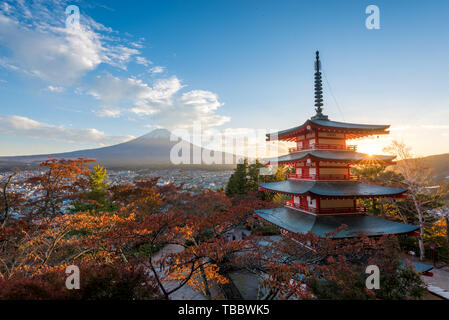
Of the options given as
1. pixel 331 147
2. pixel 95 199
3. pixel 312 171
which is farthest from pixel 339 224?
pixel 95 199

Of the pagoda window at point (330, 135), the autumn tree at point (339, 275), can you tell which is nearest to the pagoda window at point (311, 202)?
the autumn tree at point (339, 275)

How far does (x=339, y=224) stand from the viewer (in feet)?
30.1

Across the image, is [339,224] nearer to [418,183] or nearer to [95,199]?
[418,183]

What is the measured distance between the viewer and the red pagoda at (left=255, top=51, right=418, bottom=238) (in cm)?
902

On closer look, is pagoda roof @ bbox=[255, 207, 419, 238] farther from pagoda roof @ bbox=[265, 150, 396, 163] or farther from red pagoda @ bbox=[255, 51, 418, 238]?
pagoda roof @ bbox=[265, 150, 396, 163]

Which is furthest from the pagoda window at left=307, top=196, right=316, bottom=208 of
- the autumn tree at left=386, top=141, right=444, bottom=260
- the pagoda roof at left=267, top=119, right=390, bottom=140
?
the autumn tree at left=386, top=141, right=444, bottom=260

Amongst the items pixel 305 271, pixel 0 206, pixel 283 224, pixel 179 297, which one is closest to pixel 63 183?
pixel 0 206

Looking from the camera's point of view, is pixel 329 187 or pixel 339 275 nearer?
pixel 339 275

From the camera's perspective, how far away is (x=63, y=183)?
14.2 m

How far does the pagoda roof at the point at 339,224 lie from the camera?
27.0ft

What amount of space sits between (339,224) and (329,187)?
72.4 inches

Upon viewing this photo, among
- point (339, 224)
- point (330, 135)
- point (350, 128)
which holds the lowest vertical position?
point (339, 224)
